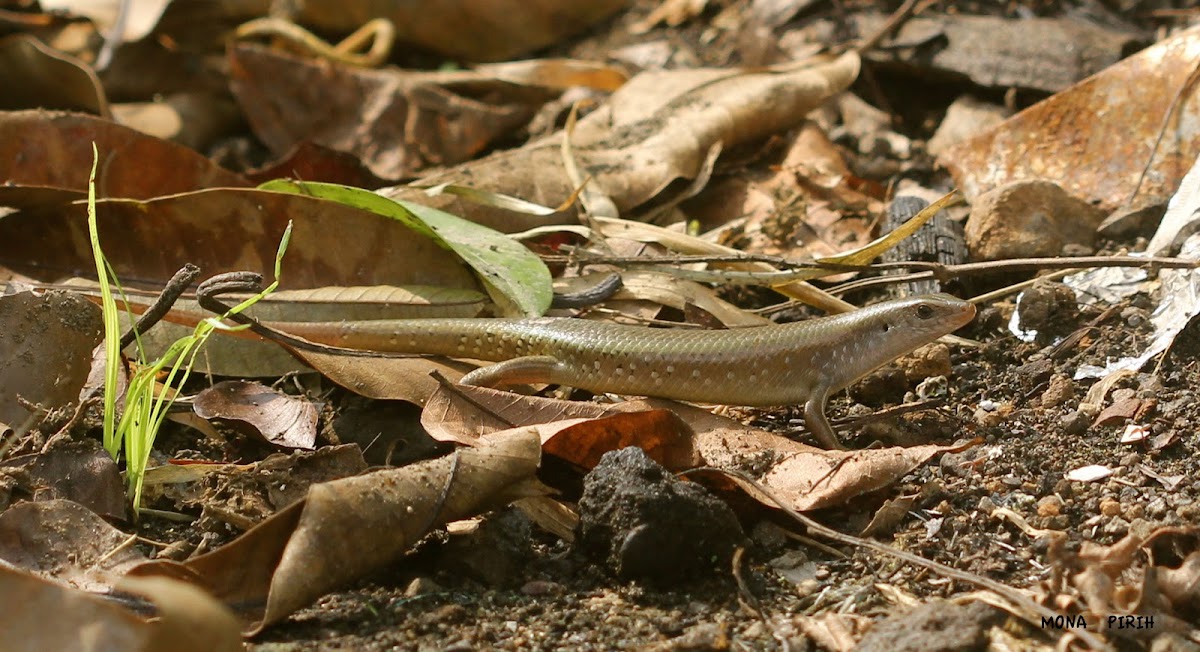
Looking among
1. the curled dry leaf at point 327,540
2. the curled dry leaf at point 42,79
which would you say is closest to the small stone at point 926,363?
the curled dry leaf at point 327,540

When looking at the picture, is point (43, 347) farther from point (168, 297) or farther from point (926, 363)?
point (926, 363)

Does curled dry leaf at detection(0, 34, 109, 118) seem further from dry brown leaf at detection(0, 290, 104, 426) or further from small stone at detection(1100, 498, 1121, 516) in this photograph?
small stone at detection(1100, 498, 1121, 516)

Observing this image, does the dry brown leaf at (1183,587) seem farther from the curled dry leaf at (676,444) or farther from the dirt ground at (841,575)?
the curled dry leaf at (676,444)

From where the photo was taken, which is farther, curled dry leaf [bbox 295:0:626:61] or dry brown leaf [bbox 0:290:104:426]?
curled dry leaf [bbox 295:0:626:61]

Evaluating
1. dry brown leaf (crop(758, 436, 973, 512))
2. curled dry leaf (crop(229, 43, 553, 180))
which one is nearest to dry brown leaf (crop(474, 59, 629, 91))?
curled dry leaf (crop(229, 43, 553, 180))

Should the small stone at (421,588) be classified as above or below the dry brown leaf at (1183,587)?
below

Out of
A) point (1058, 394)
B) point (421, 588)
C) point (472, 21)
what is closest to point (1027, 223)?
point (1058, 394)

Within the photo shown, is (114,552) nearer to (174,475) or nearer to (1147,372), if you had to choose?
(174,475)
